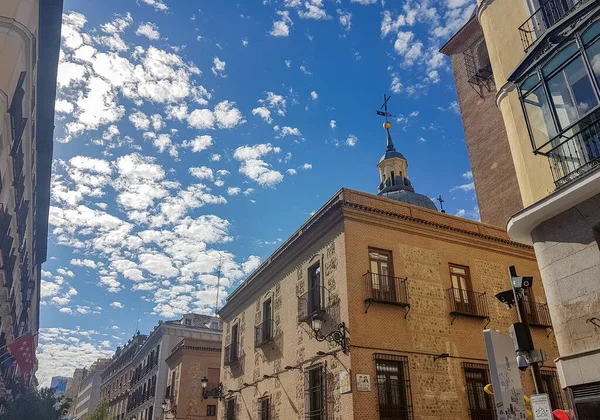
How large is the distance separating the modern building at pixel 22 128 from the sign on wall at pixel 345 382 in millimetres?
12540

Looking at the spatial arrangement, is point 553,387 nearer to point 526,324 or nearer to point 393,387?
point 393,387

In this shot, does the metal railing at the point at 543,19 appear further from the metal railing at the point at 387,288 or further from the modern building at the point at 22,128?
the modern building at the point at 22,128

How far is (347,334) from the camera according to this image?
14.0 m

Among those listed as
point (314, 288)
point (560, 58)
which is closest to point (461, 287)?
point (314, 288)

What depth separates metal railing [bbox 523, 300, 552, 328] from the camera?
17234 mm

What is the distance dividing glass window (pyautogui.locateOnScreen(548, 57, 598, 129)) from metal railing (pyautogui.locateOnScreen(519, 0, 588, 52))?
126 cm

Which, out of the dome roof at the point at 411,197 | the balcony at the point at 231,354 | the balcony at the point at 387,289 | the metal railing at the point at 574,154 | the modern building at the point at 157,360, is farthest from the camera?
the modern building at the point at 157,360

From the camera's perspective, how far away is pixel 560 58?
28.9 ft

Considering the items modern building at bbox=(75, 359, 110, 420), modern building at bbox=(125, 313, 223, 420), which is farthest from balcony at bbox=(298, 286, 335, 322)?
modern building at bbox=(75, 359, 110, 420)

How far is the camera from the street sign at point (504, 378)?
5906mm

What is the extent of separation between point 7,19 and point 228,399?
17931 mm

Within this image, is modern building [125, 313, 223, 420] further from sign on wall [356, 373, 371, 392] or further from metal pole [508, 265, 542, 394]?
metal pole [508, 265, 542, 394]

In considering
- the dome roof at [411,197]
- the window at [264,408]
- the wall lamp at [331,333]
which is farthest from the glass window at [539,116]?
the dome roof at [411,197]

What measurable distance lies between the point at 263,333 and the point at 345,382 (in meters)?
6.99
